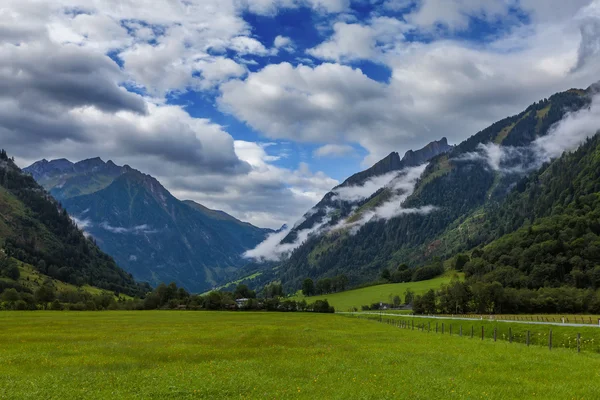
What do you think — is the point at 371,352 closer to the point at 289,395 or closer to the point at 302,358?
the point at 302,358

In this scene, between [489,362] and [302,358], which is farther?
[302,358]

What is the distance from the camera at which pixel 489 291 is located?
611ft

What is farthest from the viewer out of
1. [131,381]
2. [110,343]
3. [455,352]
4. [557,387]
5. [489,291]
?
[489,291]

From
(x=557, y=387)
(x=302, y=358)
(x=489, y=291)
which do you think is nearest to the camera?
(x=557, y=387)

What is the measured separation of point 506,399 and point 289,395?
43.1ft

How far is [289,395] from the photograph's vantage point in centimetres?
2769

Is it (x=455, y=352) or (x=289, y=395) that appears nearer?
(x=289, y=395)

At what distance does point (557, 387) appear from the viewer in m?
28.7

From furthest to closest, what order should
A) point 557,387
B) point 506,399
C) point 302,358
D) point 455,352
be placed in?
1. point 455,352
2. point 302,358
3. point 557,387
4. point 506,399

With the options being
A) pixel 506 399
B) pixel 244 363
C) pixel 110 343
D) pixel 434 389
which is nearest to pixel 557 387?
pixel 506 399

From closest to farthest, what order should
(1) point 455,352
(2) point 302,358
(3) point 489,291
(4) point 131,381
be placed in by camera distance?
(4) point 131,381
(2) point 302,358
(1) point 455,352
(3) point 489,291

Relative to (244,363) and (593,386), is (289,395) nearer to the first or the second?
(244,363)

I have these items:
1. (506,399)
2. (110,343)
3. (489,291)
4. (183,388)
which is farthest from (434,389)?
(489,291)

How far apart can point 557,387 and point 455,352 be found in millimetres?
19424
